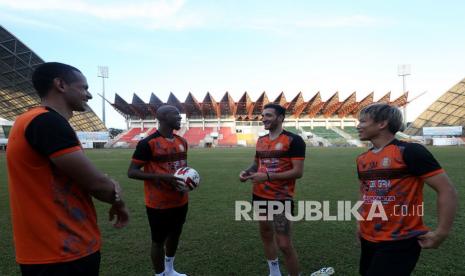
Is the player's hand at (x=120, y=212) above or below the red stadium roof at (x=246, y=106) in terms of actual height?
below

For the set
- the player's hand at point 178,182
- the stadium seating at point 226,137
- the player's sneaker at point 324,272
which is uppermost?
the player's hand at point 178,182

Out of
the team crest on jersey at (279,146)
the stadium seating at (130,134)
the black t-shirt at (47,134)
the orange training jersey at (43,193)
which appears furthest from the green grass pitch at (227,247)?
the stadium seating at (130,134)

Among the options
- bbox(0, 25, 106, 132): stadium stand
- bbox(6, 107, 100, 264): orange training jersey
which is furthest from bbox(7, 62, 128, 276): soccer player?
bbox(0, 25, 106, 132): stadium stand

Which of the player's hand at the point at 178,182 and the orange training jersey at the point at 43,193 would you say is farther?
the player's hand at the point at 178,182

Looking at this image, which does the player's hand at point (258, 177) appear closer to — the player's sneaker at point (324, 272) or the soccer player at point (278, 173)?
the soccer player at point (278, 173)

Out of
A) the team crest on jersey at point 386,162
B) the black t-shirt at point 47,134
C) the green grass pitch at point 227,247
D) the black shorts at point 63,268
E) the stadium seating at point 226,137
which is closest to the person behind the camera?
the black t-shirt at point 47,134

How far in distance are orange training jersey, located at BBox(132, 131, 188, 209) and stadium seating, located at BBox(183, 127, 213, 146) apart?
6244 cm

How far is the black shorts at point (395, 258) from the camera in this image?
2.48 meters

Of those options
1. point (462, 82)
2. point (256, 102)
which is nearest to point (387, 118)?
point (256, 102)

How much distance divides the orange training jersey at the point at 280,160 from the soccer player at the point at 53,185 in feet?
8.11

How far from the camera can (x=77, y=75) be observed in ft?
7.11

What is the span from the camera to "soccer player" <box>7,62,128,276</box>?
72.8 inches

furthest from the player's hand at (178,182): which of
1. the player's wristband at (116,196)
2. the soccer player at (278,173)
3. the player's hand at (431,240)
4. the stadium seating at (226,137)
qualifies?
the stadium seating at (226,137)

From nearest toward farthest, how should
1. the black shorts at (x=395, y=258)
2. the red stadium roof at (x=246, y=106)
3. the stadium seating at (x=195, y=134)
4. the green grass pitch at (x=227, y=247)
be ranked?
the black shorts at (x=395, y=258) → the green grass pitch at (x=227, y=247) → the stadium seating at (x=195, y=134) → the red stadium roof at (x=246, y=106)
